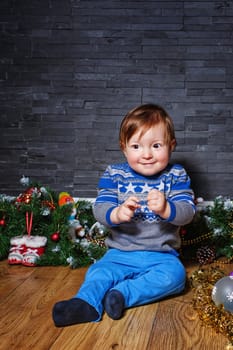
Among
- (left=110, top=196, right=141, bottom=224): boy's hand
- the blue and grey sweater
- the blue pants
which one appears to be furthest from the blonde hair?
the blue pants

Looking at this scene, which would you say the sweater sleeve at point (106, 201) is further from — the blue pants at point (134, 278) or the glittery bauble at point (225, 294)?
the glittery bauble at point (225, 294)

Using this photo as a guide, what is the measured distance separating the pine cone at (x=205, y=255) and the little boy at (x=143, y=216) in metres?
0.25

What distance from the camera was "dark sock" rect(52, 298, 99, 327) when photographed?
1.31 metres

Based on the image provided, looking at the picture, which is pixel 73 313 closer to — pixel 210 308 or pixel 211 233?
pixel 210 308

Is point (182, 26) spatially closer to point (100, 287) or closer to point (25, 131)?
point (25, 131)

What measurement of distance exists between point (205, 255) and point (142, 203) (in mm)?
437

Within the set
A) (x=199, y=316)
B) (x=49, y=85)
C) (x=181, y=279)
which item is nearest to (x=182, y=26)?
(x=49, y=85)

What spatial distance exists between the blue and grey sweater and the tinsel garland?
0.53 ft

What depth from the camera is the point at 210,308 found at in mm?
1338

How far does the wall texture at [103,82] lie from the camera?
208 cm

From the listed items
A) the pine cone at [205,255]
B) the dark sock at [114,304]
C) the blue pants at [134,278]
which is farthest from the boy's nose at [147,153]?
the pine cone at [205,255]

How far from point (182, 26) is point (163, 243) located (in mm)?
973

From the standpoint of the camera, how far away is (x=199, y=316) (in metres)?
1.38

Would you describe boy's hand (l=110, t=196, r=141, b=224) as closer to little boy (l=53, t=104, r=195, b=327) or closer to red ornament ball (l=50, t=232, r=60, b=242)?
little boy (l=53, t=104, r=195, b=327)
